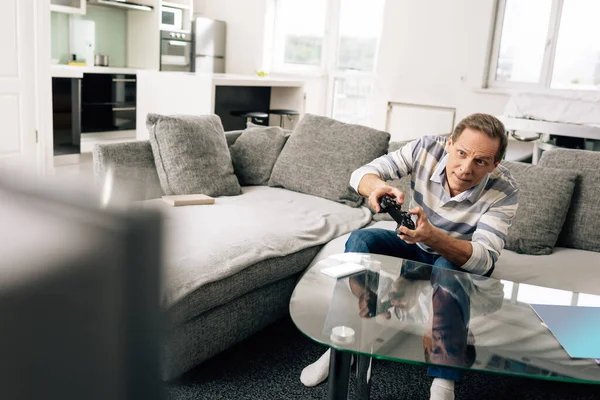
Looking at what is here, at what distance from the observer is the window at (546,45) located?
5.32 metres

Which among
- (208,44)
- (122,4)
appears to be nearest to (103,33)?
(122,4)

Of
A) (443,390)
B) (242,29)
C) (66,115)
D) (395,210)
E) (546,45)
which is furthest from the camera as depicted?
(242,29)

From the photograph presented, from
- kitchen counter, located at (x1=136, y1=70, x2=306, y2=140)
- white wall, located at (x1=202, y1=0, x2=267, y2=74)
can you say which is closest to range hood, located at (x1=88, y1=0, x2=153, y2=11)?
white wall, located at (x1=202, y1=0, x2=267, y2=74)

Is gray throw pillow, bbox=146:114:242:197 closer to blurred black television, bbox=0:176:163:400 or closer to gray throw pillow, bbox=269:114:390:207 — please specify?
gray throw pillow, bbox=269:114:390:207

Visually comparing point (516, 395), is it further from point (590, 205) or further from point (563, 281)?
point (590, 205)

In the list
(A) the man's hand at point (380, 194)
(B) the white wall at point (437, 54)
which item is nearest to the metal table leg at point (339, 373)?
(A) the man's hand at point (380, 194)

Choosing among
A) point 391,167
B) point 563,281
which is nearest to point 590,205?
point 563,281

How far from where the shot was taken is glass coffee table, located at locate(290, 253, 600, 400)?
1261 millimetres

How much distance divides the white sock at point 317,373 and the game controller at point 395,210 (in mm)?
472

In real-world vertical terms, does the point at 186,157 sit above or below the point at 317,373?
above

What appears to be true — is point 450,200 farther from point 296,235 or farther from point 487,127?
point 296,235

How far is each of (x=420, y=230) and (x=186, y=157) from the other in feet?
4.18

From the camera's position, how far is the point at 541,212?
2.35m

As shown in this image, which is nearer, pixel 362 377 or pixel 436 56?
pixel 362 377
